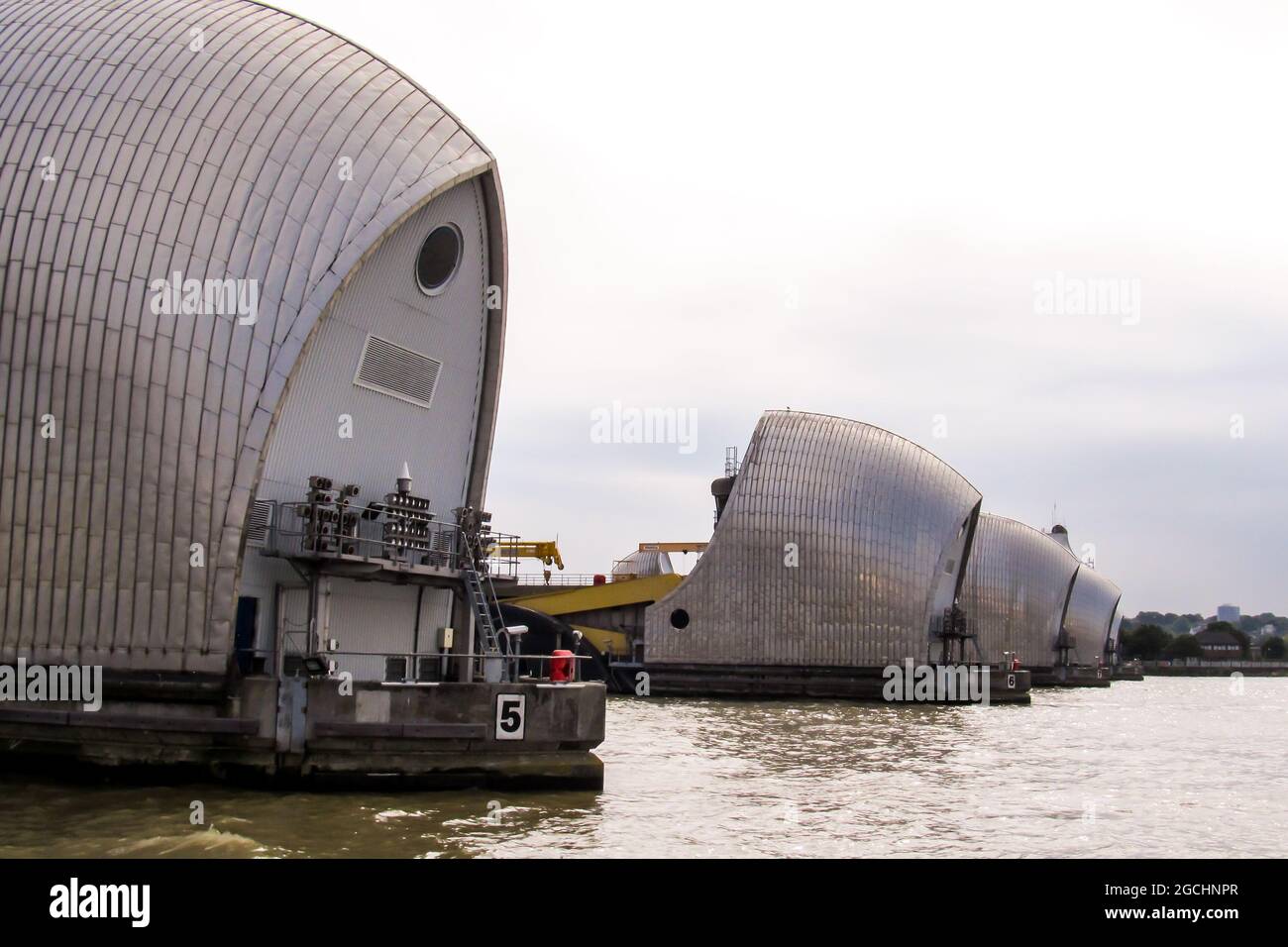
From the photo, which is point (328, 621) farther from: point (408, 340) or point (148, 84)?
point (148, 84)

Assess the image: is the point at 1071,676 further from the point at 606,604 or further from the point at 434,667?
the point at 434,667

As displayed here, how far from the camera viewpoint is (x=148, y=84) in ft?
84.4

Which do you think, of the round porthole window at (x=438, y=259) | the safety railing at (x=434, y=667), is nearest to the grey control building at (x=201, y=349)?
the safety railing at (x=434, y=667)

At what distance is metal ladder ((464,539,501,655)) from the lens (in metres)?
26.9

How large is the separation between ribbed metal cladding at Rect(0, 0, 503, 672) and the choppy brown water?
3.55 m

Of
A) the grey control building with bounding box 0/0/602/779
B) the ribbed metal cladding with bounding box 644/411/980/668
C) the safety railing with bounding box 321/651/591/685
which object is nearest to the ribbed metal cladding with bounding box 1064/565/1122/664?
the ribbed metal cladding with bounding box 644/411/980/668

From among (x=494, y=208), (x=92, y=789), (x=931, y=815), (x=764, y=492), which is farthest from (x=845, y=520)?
(x=92, y=789)

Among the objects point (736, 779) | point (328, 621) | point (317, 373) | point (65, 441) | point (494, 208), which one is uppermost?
point (494, 208)

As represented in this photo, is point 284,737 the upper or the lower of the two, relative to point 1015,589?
→ lower

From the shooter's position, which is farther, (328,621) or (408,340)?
(408,340)

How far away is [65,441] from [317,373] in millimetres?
4977

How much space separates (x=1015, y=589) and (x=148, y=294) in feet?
282

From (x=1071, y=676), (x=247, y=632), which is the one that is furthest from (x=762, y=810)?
(x=1071, y=676)

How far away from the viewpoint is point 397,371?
2900 centimetres
